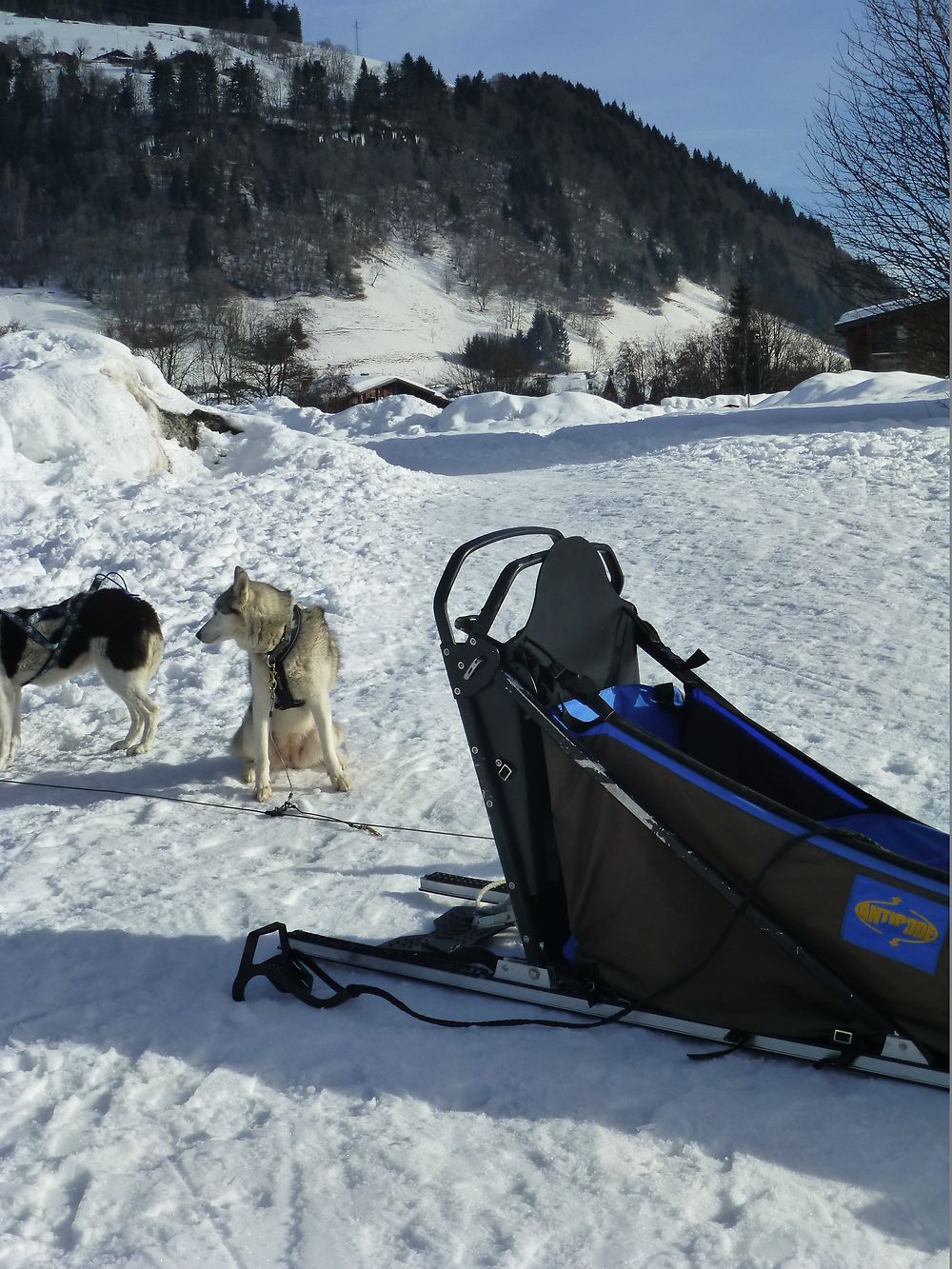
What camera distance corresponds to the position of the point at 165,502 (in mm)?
10531

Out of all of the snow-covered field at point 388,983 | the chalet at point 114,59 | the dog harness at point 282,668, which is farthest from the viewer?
the chalet at point 114,59

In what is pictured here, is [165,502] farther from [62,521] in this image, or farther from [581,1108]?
[581,1108]

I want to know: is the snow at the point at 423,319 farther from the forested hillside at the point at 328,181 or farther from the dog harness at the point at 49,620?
the dog harness at the point at 49,620

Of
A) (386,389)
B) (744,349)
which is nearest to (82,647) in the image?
(744,349)

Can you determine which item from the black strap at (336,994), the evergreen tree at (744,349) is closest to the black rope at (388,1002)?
the black strap at (336,994)

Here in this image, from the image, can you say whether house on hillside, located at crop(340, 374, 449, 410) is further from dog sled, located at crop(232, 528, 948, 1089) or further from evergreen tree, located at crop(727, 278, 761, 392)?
dog sled, located at crop(232, 528, 948, 1089)

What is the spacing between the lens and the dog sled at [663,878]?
239cm

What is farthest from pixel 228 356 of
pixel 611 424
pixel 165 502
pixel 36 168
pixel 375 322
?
pixel 36 168

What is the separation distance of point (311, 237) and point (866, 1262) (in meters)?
123

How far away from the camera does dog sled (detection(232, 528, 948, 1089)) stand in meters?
2.39

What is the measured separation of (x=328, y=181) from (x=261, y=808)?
137181 millimetres

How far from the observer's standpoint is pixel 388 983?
313 centimetres

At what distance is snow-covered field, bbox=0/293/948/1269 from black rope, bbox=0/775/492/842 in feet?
0.10

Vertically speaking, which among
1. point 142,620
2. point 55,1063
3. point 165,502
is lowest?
point 55,1063
